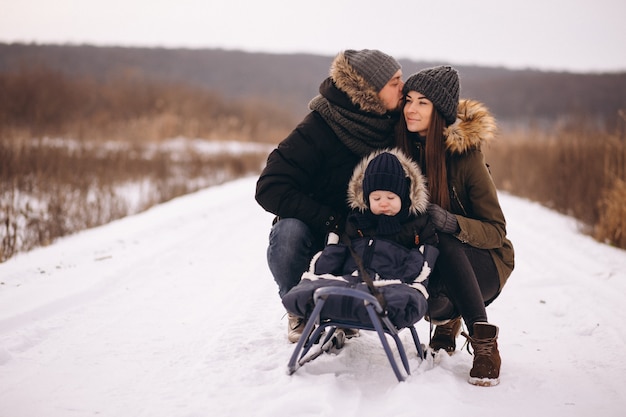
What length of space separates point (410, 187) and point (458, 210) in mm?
406

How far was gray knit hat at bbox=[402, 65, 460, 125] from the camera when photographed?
3.08m

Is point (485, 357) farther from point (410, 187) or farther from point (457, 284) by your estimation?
point (410, 187)

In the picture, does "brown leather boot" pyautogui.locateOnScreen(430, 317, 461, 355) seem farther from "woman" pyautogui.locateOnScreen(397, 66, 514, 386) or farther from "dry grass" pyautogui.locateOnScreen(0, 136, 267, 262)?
"dry grass" pyautogui.locateOnScreen(0, 136, 267, 262)

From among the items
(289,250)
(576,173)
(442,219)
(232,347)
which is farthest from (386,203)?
(576,173)

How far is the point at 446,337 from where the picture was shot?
3082mm

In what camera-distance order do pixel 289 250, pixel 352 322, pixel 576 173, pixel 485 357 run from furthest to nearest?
pixel 576 173
pixel 289 250
pixel 485 357
pixel 352 322

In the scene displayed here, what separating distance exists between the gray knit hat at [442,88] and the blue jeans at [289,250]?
3.26ft

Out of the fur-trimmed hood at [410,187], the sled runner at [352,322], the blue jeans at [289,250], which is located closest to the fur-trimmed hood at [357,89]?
the fur-trimmed hood at [410,187]

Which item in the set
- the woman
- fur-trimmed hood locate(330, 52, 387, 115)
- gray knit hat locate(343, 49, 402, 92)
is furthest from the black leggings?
gray knit hat locate(343, 49, 402, 92)

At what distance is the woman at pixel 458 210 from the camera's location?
108 inches

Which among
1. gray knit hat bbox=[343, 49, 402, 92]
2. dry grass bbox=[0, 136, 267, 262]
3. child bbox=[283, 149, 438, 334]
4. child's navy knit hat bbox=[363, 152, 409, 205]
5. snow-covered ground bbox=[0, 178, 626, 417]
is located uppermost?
gray knit hat bbox=[343, 49, 402, 92]

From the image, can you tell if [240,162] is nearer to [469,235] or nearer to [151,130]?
[151,130]

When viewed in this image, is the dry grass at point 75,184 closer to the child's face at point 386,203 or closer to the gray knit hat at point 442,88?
the child's face at point 386,203

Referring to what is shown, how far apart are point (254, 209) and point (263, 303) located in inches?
180
